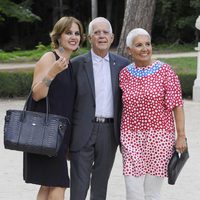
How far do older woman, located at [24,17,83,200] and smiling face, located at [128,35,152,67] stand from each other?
0.40 m

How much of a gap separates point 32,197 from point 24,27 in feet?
127

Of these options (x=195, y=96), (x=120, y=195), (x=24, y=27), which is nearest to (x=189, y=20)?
(x=24, y=27)

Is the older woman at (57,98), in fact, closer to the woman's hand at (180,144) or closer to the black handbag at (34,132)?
the black handbag at (34,132)

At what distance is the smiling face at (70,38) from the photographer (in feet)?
13.5

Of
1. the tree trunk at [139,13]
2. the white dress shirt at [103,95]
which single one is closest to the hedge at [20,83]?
the tree trunk at [139,13]

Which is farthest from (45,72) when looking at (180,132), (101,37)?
(180,132)

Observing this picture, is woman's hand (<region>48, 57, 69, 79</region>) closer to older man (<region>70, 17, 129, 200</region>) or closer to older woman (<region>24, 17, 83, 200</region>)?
older woman (<region>24, 17, 83, 200</region>)

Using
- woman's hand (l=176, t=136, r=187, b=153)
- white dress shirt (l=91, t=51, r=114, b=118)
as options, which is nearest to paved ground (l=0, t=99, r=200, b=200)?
woman's hand (l=176, t=136, r=187, b=153)

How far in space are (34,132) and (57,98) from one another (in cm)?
29

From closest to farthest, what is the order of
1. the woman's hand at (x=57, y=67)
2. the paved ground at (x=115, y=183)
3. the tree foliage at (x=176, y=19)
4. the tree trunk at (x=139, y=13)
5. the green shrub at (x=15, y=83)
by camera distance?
the woman's hand at (x=57, y=67) → the paved ground at (x=115, y=183) → the green shrub at (x=15, y=83) → the tree trunk at (x=139, y=13) → the tree foliage at (x=176, y=19)

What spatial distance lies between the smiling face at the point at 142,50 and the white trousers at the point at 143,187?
815mm

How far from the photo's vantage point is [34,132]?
3.94m

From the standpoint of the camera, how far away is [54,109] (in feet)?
13.3

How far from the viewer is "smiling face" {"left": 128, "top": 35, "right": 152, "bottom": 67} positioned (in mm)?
4238
